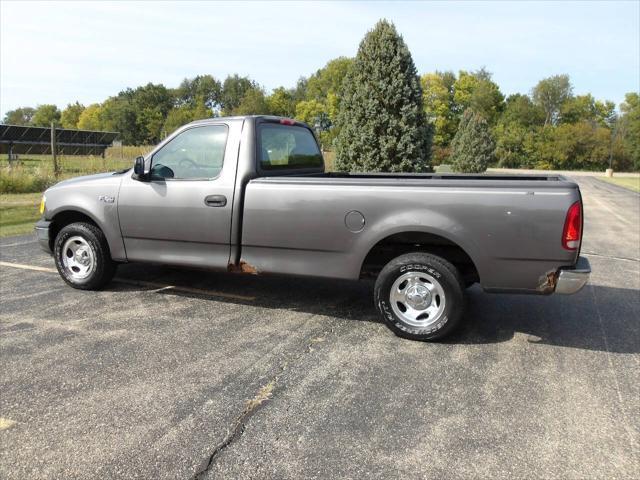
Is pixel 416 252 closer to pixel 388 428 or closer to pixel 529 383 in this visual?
pixel 529 383

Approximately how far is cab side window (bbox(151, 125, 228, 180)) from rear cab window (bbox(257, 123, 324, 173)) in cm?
41

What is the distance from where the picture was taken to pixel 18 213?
11930 mm

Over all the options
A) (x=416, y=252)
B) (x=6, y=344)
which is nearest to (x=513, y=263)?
(x=416, y=252)

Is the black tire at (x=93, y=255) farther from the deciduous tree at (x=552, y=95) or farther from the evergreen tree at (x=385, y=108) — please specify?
the deciduous tree at (x=552, y=95)

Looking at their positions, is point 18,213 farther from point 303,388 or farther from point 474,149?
point 474,149

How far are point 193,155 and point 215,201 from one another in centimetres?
65

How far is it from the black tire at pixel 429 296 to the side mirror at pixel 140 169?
2.66 metres

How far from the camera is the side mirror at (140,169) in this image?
17.2 feet

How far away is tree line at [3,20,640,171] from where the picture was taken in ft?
43.5

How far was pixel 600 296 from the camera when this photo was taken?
6.09 metres

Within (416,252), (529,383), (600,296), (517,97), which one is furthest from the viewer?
(517,97)

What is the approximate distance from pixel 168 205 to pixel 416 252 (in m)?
2.52

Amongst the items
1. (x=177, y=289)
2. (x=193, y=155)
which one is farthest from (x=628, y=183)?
(x=193, y=155)

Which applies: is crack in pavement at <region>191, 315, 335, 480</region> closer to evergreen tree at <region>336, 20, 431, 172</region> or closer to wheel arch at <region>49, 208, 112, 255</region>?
wheel arch at <region>49, 208, 112, 255</region>
